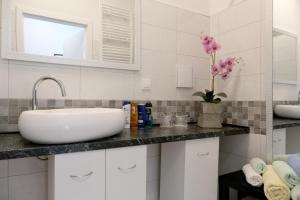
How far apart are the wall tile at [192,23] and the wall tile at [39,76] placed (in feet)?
2.94

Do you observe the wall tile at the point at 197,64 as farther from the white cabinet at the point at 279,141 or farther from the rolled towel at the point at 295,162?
the rolled towel at the point at 295,162

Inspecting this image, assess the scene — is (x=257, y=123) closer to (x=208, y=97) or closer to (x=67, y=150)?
(x=208, y=97)

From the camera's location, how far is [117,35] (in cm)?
141

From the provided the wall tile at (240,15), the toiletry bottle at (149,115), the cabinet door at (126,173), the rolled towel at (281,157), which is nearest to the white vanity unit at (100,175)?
the cabinet door at (126,173)

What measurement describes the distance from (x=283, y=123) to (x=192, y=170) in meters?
0.68

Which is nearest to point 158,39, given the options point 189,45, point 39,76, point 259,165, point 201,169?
point 189,45

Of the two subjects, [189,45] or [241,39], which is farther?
[189,45]

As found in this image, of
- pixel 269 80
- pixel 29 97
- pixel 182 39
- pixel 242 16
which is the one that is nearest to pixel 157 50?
pixel 182 39

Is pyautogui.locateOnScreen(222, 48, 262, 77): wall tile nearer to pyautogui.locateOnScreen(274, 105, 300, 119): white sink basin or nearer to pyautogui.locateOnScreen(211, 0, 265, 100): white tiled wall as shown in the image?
pyautogui.locateOnScreen(211, 0, 265, 100): white tiled wall

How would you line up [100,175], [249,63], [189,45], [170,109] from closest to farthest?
[100,175]
[249,63]
[170,109]
[189,45]

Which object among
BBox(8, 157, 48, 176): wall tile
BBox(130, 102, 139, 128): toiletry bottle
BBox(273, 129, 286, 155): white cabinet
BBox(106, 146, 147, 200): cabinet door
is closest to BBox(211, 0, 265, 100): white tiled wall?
BBox(273, 129, 286, 155): white cabinet

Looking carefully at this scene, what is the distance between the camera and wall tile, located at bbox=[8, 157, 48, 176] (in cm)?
111

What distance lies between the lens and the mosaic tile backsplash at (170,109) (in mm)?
1099

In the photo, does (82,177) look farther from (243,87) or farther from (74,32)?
(243,87)
